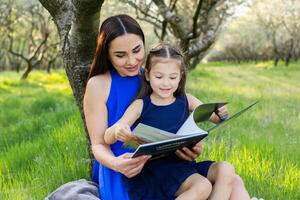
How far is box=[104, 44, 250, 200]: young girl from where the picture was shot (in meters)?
3.01

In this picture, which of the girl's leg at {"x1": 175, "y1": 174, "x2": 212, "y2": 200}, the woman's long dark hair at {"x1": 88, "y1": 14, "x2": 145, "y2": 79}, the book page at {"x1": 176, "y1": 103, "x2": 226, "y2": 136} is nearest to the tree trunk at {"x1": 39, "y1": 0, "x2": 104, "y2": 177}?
the woman's long dark hair at {"x1": 88, "y1": 14, "x2": 145, "y2": 79}

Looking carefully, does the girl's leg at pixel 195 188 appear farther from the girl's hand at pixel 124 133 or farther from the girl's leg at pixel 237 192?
the girl's hand at pixel 124 133

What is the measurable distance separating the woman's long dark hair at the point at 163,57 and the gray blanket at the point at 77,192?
674mm

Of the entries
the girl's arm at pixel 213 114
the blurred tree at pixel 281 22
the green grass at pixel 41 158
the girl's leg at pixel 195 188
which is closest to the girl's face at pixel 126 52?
the girl's arm at pixel 213 114

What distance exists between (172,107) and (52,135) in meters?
3.08

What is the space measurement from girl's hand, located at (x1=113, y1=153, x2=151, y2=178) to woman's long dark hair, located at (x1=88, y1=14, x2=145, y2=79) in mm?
651

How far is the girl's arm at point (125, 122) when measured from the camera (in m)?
2.81

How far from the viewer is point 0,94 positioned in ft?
48.9

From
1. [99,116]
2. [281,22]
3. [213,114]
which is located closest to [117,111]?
[99,116]

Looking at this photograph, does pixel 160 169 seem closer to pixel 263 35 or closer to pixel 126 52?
pixel 126 52

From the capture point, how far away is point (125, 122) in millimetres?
3018

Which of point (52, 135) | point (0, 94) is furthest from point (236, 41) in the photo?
point (52, 135)

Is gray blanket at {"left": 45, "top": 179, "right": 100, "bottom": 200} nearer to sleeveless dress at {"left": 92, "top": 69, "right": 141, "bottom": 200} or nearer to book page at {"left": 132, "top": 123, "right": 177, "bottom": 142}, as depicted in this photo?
sleeveless dress at {"left": 92, "top": 69, "right": 141, "bottom": 200}

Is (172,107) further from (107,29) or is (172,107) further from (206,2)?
(206,2)
